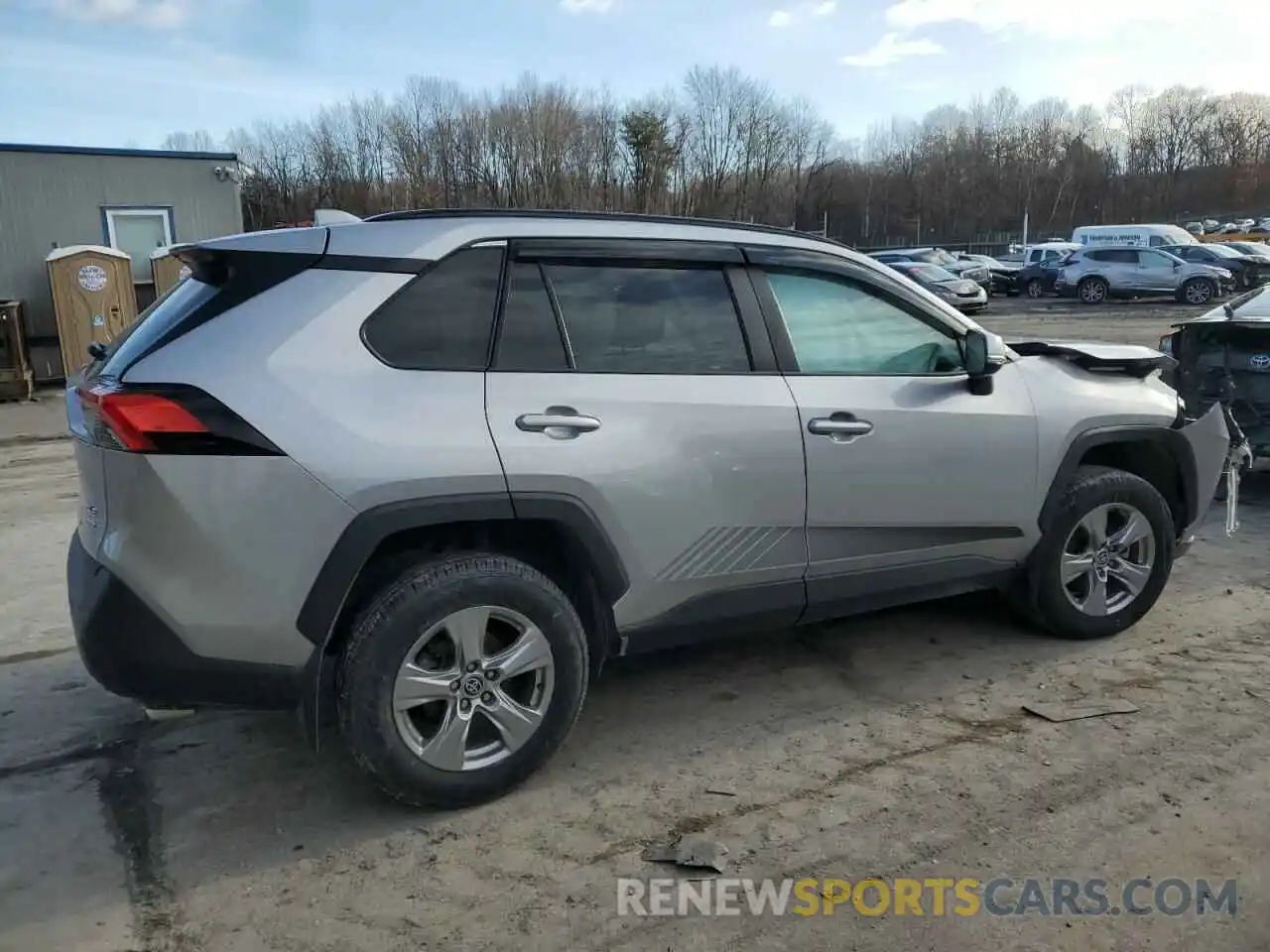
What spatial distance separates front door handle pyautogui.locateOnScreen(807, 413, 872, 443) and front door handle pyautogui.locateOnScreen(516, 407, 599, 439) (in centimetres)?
88

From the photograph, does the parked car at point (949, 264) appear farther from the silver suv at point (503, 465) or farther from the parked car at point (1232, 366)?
the silver suv at point (503, 465)

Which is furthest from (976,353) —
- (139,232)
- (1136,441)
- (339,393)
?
(139,232)

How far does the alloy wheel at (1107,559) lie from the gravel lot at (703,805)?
20cm

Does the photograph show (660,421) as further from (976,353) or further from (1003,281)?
(1003,281)

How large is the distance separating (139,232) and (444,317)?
16.1 meters

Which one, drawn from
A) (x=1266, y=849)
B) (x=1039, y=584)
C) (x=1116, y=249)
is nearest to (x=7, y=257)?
(x=1039, y=584)

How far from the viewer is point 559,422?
3.12 metres

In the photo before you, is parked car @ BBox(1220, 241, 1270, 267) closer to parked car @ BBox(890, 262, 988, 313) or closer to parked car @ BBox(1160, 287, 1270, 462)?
parked car @ BBox(890, 262, 988, 313)

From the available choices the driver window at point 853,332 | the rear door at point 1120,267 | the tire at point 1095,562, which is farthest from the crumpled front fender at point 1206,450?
the rear door at point 1120,267

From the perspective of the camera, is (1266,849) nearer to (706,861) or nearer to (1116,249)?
(706,861)

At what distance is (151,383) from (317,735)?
1147mm

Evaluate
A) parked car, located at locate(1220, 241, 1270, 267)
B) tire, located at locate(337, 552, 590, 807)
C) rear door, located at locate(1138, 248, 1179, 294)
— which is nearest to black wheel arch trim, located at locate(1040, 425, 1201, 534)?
tire, located at locate(337, 552, 590, 807)

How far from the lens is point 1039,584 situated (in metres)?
4.34

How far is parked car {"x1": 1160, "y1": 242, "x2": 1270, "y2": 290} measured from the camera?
2947 centimetres
